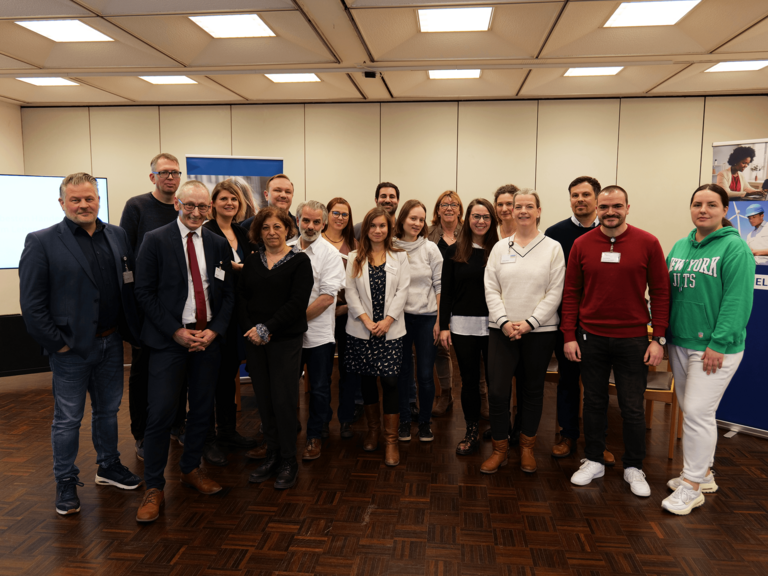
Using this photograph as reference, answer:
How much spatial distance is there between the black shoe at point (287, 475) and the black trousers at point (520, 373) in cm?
125

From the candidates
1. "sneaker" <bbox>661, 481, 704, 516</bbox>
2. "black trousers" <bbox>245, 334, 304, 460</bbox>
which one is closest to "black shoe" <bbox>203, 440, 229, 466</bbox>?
"black trousers" <bbox>245, 334, 304, 460</bbox>

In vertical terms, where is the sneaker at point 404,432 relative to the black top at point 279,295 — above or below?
below

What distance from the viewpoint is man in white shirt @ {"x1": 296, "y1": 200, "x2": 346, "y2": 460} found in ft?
9.60

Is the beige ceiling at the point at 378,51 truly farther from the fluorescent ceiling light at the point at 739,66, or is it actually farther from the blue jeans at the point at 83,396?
the blue jeans at the point at 83,396

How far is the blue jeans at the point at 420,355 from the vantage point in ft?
10.5

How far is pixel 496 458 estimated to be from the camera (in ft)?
9.70

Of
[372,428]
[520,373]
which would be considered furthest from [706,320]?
[372,428]

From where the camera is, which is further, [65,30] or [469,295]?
[65,30]

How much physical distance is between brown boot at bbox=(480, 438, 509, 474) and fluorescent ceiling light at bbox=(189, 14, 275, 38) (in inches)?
149

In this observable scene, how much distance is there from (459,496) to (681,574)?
3.53ft

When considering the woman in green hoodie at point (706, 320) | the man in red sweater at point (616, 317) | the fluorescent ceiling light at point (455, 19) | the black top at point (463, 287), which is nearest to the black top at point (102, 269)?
the black top at point (463, 287)

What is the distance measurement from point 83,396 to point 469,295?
7.52 feet

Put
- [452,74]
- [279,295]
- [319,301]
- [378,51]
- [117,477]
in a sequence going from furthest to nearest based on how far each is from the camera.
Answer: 1. [452,74]
2. [378,51]
3. [319,301]
4. [117,477]
5. [279,295]

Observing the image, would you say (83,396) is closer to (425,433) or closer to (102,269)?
(102,269)
